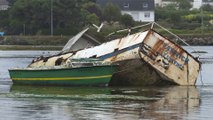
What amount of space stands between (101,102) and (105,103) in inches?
17.7

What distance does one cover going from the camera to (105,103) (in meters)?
29.1

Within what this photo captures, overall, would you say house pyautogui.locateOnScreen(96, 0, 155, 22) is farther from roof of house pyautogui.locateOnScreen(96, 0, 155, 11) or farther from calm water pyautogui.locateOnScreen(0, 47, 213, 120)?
calm water pyautogui.locateOnScreen(0, 47, 213, 120)

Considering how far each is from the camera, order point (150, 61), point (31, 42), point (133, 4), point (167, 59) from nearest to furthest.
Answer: point (150, 61) < point (167, 59) < point (31, 42) < point (133, 4)

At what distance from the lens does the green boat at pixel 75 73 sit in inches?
1431

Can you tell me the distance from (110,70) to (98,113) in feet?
35.9

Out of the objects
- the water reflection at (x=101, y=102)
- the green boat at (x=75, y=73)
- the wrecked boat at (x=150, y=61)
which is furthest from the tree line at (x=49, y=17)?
the water reflection at (x=101, y=102)

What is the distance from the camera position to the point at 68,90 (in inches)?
1400

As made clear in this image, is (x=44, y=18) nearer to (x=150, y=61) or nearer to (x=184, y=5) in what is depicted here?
(x=184, y=5)

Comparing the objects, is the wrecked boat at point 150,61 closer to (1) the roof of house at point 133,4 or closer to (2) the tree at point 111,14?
(2) the tree at point 111,14

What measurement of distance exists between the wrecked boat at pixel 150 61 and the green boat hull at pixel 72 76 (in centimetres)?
142

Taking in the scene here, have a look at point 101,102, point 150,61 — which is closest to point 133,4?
point 150,61

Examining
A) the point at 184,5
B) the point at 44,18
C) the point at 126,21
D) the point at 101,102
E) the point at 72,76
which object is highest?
the point at 101,102

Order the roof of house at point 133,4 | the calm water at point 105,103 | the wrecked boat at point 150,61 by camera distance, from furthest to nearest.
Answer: the roof of house at point 133,4 → the wrecked boat at point 150,61 → the calm water at point 105,103

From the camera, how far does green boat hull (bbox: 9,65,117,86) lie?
3644 cm
